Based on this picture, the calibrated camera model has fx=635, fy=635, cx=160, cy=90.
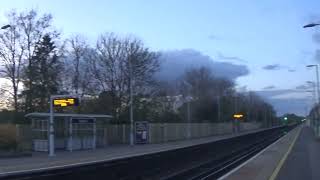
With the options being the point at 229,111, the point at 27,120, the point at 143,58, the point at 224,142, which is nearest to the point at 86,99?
the point at 143,58

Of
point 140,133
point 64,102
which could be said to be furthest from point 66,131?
point 140,133

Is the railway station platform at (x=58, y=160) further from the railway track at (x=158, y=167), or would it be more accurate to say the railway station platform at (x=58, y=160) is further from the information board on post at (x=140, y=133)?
the information board on post at (x=140, y=133)

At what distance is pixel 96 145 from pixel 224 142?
22.4 meters

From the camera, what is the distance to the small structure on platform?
55438 millimetres

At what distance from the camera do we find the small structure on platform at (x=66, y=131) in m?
55.4

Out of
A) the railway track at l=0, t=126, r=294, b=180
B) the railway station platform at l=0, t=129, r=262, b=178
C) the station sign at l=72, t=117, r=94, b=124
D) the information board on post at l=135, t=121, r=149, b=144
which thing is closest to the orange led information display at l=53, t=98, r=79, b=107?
the station sign at l=72, t=117, r=94, b=124

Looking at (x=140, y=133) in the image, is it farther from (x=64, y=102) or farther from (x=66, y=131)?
(x=64, y=102)

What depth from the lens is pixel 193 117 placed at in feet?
408

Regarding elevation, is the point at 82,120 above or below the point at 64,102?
below

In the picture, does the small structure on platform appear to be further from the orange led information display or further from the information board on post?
the information board on post

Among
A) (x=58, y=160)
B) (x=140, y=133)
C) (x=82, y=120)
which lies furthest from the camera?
(x=140, y=133)

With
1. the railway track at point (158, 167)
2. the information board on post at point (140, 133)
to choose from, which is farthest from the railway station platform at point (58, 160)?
the information board on post at point (140, 133)

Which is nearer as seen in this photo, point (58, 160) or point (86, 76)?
point (58, 160)

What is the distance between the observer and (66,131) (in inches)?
2247
